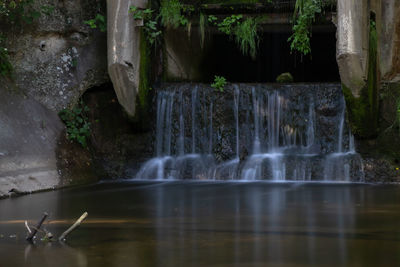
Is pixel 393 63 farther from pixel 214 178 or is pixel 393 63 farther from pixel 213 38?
pixel 213 38

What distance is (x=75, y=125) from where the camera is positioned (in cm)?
1066

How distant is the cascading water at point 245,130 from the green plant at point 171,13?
1.19 metres

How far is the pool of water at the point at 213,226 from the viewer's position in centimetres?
438

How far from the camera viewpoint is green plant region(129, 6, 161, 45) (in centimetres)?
1021

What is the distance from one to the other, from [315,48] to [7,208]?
1091 centimetres

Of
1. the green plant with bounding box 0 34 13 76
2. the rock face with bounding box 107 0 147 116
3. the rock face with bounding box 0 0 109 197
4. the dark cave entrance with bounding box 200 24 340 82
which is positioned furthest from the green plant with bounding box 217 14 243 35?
the dark cave entrance with bounding box 200 24 340 82

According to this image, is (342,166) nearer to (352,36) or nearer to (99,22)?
(352,36)

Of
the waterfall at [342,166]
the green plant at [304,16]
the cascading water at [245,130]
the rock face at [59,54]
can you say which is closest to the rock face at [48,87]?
the rock face at [59,54]

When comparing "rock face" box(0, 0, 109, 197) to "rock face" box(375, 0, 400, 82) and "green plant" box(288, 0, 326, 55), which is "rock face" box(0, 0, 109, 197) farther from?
"rock face" box(375, 0, 400, 82)

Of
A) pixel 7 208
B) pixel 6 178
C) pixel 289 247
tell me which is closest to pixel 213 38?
pixel 6 178

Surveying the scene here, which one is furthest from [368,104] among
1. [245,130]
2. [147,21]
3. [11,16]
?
[11,16]

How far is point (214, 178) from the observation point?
1027 cm

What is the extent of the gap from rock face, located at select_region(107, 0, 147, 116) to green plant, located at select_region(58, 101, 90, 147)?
886mm

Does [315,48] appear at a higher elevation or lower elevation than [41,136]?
higher
